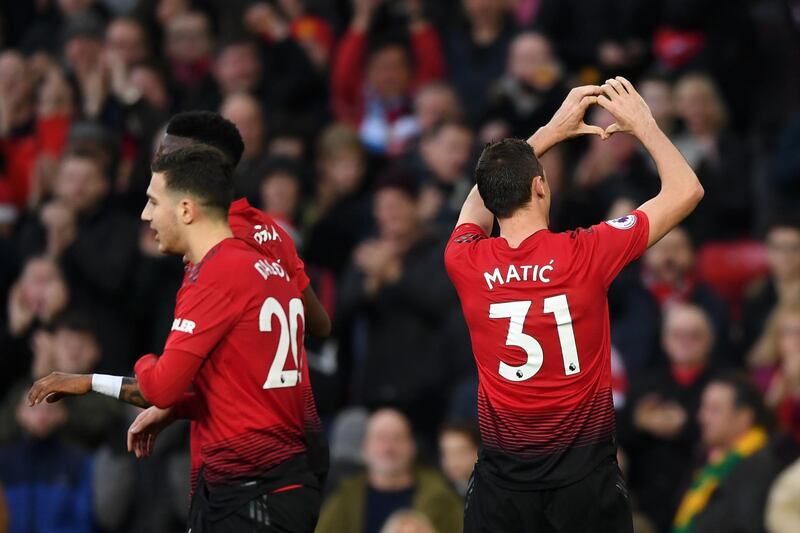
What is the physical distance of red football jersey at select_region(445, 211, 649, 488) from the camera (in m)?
6.43

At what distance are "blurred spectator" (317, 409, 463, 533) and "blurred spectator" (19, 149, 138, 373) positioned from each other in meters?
2.45

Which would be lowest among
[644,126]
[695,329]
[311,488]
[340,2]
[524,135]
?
[311,488]

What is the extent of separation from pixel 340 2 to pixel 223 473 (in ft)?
31.5

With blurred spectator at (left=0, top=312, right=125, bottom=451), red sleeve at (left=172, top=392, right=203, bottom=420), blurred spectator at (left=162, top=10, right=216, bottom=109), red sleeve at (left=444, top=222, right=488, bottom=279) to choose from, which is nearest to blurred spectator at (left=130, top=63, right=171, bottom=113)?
blurred spectator at (left=162, top=10, right=216, bottom=109)

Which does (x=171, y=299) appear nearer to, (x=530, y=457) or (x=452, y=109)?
(x=452, y=109)

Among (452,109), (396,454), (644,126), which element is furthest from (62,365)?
(644,126)

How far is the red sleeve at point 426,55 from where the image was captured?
46.6ft

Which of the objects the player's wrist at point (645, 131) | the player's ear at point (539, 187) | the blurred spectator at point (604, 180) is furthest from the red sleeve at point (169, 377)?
the blurred spectator at point (604, 180)

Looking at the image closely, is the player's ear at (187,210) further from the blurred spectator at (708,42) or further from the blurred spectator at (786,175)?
the blurred spectator at (708,42)

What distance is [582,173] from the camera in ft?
40.2

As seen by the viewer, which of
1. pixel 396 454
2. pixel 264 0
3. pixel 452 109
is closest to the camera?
pixel 396 454

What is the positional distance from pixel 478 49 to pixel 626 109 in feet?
24.3

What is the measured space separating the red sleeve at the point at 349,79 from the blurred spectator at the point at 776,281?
433cm

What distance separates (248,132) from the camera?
12625 millimetres
